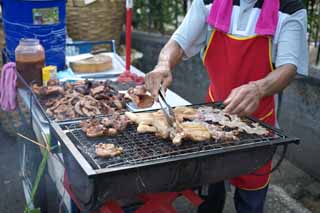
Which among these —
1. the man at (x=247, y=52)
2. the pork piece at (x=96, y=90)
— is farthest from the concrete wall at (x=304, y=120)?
the pork piece at (x=96, y=90)

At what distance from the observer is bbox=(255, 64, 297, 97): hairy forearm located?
2.31 m

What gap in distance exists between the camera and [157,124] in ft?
Result: 7.22

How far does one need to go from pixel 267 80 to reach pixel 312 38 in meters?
2.86

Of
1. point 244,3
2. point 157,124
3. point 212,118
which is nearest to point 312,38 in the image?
point 244,3

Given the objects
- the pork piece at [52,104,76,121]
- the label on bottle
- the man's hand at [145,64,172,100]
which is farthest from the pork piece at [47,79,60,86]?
the man's hand at [145,64,172,100]

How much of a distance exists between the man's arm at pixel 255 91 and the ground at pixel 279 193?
6.31 ft

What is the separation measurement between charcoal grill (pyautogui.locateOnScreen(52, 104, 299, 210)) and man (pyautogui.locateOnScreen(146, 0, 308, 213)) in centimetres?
24

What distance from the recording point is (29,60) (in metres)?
3.33

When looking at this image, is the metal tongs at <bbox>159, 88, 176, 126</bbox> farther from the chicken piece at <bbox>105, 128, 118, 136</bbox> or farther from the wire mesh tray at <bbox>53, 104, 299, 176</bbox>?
the chicken piece at <bbox>105, 128, 118, 136</bbox>

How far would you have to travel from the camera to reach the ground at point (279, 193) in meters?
3.99

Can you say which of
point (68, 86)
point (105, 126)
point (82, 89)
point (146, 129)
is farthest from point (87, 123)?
point (68, 86)

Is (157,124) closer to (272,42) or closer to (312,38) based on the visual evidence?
(272,42)

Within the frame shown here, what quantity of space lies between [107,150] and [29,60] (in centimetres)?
168

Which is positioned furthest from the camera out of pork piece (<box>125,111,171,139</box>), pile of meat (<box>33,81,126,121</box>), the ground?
the ground
